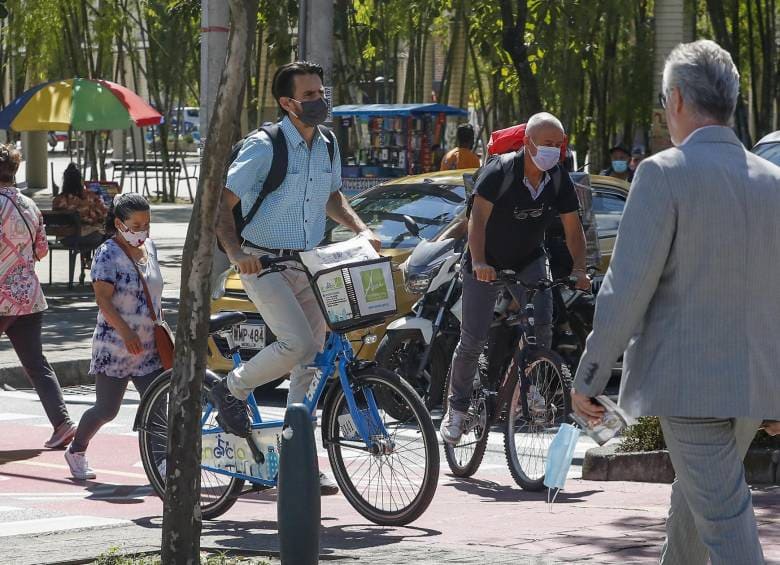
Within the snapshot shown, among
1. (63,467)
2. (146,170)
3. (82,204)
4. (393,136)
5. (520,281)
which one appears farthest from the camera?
(146,170)

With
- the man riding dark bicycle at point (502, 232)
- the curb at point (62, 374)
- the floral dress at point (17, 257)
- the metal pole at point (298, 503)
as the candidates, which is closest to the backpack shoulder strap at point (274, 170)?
the man riding dark bicycle at point (502, 232)

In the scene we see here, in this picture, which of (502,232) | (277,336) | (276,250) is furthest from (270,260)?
(502,232)

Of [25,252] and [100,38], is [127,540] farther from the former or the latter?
[100,38]

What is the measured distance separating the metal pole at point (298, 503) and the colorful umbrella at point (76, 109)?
14.6m

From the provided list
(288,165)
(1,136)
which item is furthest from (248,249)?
(1,136)

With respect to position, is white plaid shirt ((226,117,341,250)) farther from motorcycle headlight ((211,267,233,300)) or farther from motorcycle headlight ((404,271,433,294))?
motorcycle headlight ((211,267,233,300))

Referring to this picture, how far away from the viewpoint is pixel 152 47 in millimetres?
38469

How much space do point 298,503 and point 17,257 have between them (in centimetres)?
545

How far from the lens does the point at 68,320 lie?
16.5 m

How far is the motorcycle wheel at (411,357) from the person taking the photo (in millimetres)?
10844

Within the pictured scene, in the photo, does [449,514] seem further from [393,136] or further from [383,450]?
[393,136]

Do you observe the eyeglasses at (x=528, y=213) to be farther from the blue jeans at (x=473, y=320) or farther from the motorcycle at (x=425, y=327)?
the motorcycle at (x=425, y=327)

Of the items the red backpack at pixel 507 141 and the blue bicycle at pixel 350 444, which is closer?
the blue bicycle at pixel 350 444

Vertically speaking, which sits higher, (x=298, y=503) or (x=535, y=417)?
(x=298, y=503)
